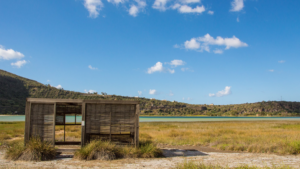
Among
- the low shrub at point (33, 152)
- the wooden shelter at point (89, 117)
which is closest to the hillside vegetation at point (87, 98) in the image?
the wooden shelter at point (89, 117)

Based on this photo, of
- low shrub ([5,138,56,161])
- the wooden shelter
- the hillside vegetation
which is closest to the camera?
low shrub ([5,138,56,161])

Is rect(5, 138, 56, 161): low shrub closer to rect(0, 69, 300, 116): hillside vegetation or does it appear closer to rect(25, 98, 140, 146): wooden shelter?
rect(25, 98, 140, 146): wooden shelter

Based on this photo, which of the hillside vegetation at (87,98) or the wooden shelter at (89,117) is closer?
the wooden shelter at (89,117)

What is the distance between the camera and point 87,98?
92.6 meters

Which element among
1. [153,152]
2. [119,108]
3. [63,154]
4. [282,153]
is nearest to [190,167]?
[153,152]

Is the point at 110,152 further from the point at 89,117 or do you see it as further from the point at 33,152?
the point at 33,152

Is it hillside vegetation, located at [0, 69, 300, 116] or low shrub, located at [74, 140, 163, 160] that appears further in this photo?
hillside vegetation, located at [0, 69, 300, 116]

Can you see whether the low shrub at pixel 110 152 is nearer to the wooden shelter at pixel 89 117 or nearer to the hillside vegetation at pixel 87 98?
the wooden shelter at pixel 89 117

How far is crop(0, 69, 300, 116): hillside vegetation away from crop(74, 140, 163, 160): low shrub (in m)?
75.5

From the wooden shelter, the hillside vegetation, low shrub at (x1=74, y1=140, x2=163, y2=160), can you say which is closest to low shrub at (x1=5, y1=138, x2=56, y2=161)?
the wooden shelter

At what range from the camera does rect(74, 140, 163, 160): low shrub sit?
10.2 m

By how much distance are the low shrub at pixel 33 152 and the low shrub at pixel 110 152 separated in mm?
1243

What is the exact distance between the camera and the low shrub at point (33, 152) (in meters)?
9.85

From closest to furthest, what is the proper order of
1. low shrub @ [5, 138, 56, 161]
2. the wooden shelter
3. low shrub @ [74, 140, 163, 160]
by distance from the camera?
low shrub @ [5, 138, 56, 161]
low shrub @ [74, 140, 163, 160]
the wooden shelter
